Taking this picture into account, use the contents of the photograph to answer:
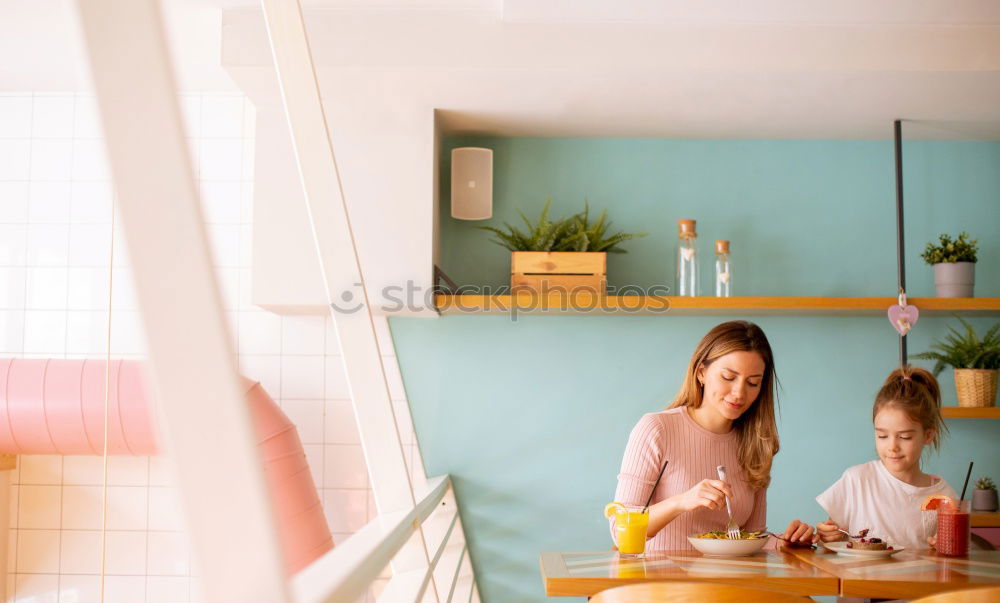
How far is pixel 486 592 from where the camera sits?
3.23m

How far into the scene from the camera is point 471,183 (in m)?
3.18

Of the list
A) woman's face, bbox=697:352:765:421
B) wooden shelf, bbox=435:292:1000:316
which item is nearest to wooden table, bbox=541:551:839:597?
woman's face, bbox=697:352:765:421

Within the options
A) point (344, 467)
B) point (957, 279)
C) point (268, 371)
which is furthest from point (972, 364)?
point (268, 371)

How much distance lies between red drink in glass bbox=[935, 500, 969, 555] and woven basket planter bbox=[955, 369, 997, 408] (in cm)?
125

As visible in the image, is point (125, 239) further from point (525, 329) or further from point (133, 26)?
point (525, 329)

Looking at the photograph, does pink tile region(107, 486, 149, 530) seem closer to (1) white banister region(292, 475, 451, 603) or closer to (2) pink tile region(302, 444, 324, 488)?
(2) pink tile region(302, 444, 324, 488)

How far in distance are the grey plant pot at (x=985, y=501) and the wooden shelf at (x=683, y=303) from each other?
630 mm

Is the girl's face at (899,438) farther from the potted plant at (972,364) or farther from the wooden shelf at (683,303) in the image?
the potted plant at (972,364)

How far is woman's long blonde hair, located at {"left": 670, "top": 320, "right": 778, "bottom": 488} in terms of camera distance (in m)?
2.12

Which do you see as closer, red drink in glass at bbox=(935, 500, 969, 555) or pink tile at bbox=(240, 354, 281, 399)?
red drink in glass at bbox=(935, 500, 969, 555)

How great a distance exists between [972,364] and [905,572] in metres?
1.67

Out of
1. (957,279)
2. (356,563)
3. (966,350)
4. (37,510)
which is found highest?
(957,279)

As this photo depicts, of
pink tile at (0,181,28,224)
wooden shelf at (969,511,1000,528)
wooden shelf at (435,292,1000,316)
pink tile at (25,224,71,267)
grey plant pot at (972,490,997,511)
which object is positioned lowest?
wooden shelf at (969,511,1000,528)

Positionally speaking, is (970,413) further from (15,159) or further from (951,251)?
(15,159)
